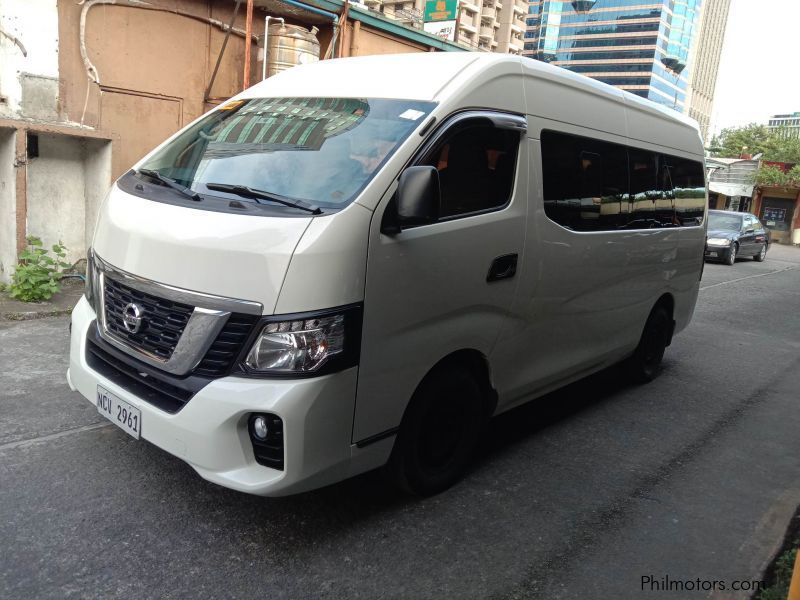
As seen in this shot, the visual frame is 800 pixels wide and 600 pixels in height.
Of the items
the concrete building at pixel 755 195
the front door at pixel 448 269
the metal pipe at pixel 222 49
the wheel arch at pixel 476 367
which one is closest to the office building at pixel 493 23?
the concrete building at pixel 755 195

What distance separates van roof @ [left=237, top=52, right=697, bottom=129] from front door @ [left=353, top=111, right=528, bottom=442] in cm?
27

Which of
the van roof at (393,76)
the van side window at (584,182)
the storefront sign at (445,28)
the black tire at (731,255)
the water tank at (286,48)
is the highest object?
the storefront sign at (445,28)

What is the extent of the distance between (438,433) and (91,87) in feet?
22.5

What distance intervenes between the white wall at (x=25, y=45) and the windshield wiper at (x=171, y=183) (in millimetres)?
4724

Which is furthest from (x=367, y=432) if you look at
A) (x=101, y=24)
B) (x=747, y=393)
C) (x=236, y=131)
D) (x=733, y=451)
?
(x=101, y=24)

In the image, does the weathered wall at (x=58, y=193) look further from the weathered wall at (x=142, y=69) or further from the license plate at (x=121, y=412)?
the license plate at (x=121, y=412)

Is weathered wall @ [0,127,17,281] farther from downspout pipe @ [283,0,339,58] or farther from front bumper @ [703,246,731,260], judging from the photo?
front bumper @ [703,246,731,260]

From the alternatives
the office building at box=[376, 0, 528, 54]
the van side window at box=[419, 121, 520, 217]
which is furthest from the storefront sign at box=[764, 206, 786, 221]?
the office building at box=[376, 0, 528, 54]

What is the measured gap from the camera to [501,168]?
3582mm

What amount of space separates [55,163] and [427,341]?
6505 millimetres

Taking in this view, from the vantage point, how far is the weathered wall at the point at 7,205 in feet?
23.4

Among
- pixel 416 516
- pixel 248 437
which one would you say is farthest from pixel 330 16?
pixel 248 437

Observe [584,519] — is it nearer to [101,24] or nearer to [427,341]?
[427,341]

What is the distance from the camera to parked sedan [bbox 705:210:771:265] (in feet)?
60.4
